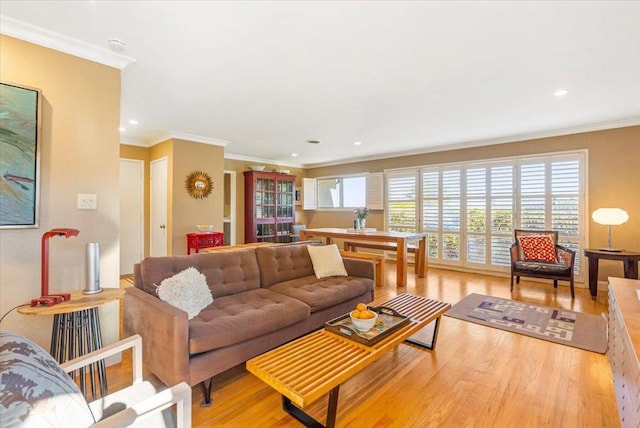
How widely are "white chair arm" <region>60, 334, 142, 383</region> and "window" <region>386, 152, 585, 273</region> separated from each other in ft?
18.1

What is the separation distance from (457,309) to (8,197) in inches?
164

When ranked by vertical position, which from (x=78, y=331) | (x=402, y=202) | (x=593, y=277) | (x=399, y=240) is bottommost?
(x=593, y=277)

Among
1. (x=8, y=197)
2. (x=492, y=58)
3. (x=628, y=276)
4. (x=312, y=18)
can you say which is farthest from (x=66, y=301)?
(x=628, y=276)

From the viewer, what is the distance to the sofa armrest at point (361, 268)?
3.24 m

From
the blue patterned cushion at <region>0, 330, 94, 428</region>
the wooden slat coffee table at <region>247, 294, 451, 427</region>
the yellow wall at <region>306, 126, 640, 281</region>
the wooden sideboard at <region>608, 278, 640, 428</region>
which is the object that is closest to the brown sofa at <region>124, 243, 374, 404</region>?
the wooden slat coffee table at <region>247, 294, 451, 427</region>

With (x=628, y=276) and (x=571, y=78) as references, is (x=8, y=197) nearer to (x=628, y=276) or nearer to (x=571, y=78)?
(x=571, y=78)

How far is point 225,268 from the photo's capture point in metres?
2.59

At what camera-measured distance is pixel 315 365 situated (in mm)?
1514

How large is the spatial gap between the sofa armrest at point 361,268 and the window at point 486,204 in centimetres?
321

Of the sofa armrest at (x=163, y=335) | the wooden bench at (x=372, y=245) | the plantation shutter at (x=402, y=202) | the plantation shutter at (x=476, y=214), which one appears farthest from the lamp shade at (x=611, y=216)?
the sofa armrest at (x=163, y=335)

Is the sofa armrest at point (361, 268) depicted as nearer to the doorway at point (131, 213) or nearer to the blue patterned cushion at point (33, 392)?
the blue patterned cushion at point (33, 392)

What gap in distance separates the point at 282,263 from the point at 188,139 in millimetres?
3156

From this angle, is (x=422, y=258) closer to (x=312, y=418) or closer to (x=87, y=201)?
(x=312, y=418)

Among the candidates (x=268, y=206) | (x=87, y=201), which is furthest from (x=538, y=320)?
(x=268, y=206)
